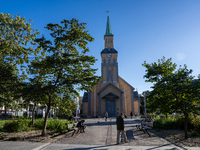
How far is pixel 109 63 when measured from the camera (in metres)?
37.8

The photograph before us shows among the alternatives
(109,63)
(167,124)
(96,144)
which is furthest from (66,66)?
(109,63)

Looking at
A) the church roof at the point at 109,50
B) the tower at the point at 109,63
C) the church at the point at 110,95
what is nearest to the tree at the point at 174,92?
the church at the point at 110,95

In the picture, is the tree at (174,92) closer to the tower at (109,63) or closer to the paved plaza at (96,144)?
the paved plaza at (96,144)

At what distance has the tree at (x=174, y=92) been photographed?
29.1 feet

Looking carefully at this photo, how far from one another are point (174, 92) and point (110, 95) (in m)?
24.9

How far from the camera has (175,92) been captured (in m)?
9.15

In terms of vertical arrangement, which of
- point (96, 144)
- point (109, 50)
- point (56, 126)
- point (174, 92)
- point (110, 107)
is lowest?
point (96, 144)

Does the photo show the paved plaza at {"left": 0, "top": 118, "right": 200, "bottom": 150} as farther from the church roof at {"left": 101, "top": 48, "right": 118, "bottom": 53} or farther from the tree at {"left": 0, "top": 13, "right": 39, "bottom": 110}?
the church roof at {"left": 101, "top": 48, "right": 118, "bottom": 53}

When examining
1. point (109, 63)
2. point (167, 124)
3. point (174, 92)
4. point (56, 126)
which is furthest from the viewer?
point (109, 63)

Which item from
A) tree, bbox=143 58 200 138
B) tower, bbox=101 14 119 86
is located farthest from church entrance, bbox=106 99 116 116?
tree, bbox=143 58 200 138

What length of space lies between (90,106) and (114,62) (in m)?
12.1

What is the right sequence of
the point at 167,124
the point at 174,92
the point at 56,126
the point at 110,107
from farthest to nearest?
the point at 110,107 < the point at 167,124 < the point at 56,126 < the point at 174,92

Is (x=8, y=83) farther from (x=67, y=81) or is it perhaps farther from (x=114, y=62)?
(x=114, y=62)

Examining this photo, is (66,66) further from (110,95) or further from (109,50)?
(109,50)
